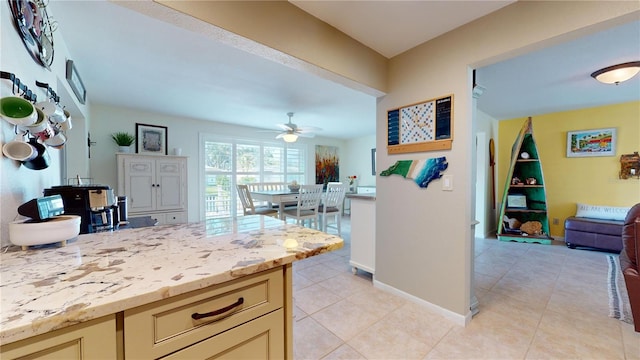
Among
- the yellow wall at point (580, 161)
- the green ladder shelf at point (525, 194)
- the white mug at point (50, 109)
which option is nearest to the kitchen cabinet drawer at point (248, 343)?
the white mug at point (50, 109)

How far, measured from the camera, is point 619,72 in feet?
7.31

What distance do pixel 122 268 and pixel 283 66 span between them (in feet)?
7.09

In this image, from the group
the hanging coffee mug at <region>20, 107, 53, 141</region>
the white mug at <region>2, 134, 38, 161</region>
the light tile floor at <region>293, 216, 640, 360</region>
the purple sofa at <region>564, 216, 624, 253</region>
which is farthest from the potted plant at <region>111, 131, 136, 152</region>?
the purple sofa at <region>564, 216, 624, 253</region>

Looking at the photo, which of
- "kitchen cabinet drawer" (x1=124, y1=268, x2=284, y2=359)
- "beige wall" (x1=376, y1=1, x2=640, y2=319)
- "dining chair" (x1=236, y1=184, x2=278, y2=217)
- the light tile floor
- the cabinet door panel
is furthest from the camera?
"dining chair" (x1=236, y1=184, x2=278, y2=217)

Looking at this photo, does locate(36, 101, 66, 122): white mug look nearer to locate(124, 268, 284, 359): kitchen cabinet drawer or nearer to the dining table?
locate(124, 268, 284, 359): kitchen cabinet drawer

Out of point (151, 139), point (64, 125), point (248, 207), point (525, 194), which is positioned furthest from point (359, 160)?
point (64, 125)

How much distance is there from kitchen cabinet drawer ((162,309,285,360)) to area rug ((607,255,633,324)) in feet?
8.68

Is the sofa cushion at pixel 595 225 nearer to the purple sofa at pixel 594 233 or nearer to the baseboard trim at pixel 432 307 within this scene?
the purple sofa at pixel 594 233

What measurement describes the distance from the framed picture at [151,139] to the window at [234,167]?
69 centimetres

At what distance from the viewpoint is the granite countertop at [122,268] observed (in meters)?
0.50

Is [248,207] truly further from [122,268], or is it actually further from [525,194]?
[525,194]

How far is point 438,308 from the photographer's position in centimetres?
189

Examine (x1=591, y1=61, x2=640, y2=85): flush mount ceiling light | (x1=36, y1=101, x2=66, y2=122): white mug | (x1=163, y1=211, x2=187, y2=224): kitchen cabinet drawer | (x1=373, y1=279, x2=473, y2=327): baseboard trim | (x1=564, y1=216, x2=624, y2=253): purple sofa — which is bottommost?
(x1=373, y1=279, x2=473, y2=327): baseboard trim

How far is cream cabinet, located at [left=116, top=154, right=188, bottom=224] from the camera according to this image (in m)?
3.45
